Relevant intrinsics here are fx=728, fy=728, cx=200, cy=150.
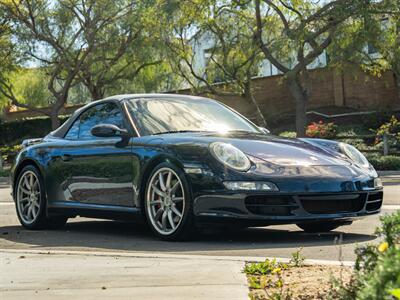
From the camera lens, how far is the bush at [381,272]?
235cm

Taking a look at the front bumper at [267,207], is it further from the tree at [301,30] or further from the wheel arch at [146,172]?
the tree at [301,30]

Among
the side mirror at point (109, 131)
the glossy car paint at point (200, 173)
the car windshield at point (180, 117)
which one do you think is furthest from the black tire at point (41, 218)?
the car windshield at point (180, 117)

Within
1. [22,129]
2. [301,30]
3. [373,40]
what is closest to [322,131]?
[373,40]

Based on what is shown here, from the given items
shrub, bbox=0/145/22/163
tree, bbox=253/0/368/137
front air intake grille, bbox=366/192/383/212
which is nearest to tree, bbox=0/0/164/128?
shrub, bbox=0/145/22/163

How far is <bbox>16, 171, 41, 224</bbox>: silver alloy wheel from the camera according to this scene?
8586 millimetres

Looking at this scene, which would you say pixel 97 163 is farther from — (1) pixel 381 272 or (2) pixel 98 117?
(1) pixel 381 272

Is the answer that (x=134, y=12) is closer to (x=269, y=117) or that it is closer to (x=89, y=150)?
(x=269, y=117)

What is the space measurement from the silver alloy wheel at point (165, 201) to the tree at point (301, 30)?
55.5 feet

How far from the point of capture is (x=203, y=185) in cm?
658

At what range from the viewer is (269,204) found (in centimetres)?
648

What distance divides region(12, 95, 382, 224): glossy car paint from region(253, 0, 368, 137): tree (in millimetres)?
16030

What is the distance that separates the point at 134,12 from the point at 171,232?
26.0 m

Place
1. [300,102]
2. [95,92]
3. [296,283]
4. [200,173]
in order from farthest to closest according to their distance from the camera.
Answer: [95,92] < [300,102] < [200,173] < [296,283]

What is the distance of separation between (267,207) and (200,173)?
0.68 meters
